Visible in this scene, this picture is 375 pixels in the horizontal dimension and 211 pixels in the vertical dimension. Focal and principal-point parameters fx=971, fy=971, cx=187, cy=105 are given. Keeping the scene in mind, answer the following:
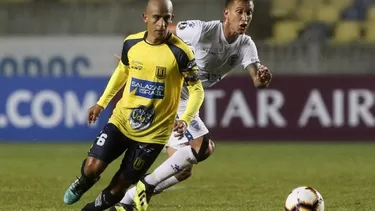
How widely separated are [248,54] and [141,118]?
5.66ft

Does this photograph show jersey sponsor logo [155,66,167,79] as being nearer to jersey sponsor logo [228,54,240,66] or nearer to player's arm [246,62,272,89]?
player's arm [246,62,272,89]

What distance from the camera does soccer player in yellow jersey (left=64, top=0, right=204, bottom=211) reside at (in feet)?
24.7

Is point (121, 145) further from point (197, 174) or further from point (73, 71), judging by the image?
point (73, 71)

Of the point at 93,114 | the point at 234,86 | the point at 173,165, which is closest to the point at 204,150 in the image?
the point at 173,165

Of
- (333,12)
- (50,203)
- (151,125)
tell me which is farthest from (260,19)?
(151,125)

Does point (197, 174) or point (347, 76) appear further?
point (347, 76)

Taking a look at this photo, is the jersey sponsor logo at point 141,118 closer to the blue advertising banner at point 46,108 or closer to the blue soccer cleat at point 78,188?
the blue soccer cleat at point 78,188

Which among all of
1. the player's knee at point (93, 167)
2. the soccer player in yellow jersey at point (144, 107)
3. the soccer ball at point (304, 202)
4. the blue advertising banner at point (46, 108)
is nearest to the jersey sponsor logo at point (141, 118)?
the soccer player in yellow jersey at point (144, 107)

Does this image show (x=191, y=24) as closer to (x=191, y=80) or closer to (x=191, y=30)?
(x=191, y=30)

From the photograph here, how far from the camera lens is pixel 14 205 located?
9.09m

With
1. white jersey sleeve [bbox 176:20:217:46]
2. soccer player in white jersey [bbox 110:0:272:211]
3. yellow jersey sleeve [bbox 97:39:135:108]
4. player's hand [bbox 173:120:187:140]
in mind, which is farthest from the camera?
white jersey sleeve [bbox 176:20:217:46]

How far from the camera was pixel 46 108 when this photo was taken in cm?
1686

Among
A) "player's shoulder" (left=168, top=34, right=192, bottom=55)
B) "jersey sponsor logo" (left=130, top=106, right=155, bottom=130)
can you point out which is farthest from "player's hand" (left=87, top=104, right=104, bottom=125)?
"player's shoulder" (left=168, top=34, right=192, bottom=55)

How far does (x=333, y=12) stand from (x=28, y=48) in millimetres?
6609
